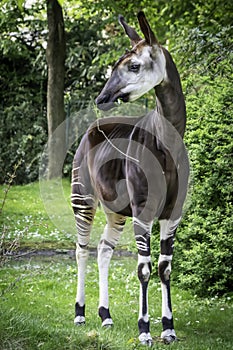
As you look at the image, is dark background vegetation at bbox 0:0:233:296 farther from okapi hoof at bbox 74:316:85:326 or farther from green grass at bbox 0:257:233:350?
okapi hoof at bbox 74:316:85:326

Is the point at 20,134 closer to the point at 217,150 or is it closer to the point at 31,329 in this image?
the point at 217,150

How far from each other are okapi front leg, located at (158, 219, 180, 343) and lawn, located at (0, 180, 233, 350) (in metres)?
0.13

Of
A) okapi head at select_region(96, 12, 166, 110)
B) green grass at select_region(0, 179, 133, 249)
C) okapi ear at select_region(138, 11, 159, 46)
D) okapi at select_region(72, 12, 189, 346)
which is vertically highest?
okapi ear at select_region(138, 11, 159, 46)

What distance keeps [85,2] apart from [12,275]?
9809 mm

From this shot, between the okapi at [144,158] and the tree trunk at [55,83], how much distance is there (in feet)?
32.8

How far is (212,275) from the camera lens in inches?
269

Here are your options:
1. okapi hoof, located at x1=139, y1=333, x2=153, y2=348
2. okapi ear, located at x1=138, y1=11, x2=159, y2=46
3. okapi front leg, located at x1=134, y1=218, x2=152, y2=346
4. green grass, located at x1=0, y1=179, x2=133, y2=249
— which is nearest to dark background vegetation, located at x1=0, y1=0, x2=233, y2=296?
okapi ear, located at x1=138, y1=11, x2=159, y2=46

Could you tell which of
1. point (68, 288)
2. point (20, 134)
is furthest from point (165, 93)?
point (20, 134)

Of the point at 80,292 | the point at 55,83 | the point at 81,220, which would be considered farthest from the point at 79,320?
the point at 55,83

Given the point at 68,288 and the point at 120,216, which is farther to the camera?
the point at 68,288

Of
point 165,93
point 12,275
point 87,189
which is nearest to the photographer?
point 165,93

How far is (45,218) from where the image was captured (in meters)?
12.7

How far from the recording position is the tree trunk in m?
15.4

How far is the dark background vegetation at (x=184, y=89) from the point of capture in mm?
6770
